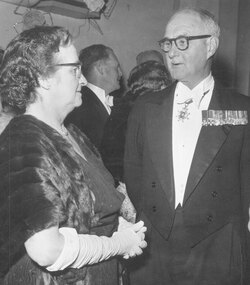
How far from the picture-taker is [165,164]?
217cm

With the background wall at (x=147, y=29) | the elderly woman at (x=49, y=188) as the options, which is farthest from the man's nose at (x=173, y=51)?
the background wall at (x=147, y=29)

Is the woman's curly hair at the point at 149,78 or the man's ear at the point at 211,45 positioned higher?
the man's ear at the point at 211,45

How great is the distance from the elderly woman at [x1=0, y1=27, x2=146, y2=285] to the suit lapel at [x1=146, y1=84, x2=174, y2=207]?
1.22 ft

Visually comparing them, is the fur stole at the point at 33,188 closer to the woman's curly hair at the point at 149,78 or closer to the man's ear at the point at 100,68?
the woman's curly hair at the point at 149,78

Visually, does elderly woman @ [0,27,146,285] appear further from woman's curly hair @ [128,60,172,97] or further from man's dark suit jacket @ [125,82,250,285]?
woman's curly hair @ [128,60,172,97]

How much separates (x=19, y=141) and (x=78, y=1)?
3.29 metres

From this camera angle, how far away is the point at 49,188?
54.7 inches

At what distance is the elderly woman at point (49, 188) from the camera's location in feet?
4.51

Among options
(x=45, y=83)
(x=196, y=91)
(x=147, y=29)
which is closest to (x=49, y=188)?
(x=45, y=83)

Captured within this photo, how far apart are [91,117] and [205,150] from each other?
132 centimetres

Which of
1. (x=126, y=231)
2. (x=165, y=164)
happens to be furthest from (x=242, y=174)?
(x=126, y=231)

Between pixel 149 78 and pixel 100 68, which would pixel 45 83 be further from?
pixel 100 68

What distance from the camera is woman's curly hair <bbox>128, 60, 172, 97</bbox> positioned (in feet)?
10.1

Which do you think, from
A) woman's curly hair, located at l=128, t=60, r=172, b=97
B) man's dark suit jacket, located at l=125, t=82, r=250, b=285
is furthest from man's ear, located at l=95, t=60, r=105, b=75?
man's dark suit jacket, located at l=125, t=82, r=250, b=285
